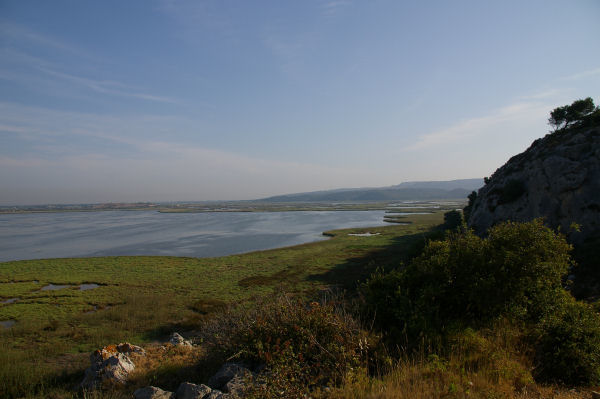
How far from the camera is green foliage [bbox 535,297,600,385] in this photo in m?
6.11

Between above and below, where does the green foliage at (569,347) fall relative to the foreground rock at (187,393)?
above

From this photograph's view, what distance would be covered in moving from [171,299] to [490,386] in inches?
1042

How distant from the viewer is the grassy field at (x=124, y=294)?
14471 millimetres

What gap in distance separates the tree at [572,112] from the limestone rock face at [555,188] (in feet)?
31.9

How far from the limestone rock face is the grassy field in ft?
46.0

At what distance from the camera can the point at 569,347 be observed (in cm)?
625

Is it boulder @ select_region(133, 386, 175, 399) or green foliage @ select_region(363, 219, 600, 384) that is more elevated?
green foliage @ select_region(363, 219, 600, 384)

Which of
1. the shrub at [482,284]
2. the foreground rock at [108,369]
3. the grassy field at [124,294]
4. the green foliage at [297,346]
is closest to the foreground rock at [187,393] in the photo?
the green foliage at [297,346]

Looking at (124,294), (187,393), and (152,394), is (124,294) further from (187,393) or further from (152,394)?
(187,393)

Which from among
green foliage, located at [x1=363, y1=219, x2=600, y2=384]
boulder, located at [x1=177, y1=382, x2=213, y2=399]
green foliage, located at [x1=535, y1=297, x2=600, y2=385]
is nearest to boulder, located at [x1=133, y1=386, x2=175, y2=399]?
boulder, located at [x1=177, y1=382, x2=213, y2=399]

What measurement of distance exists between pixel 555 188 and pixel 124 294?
43.7m

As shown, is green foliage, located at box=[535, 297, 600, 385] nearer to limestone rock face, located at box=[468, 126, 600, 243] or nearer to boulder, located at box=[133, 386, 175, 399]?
boulder, located at box=[133, 386, 175, 399]

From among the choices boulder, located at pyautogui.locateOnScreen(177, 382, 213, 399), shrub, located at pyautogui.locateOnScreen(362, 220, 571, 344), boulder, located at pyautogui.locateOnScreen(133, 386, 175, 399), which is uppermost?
shrub, located at pyautogui.locateOnScreen(362, 220, 571, 344)

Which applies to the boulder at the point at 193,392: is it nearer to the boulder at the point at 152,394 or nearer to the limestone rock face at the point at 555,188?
the boulder at the point at 152,394
